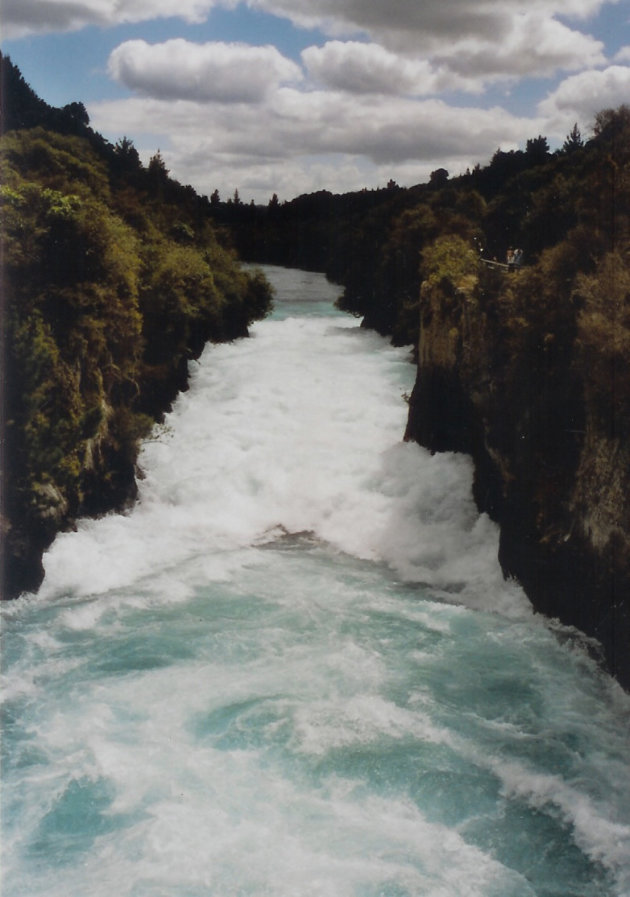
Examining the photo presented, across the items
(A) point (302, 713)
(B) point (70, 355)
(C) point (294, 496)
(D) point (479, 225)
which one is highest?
(D) point (479, 225)

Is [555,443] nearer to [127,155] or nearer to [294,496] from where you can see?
[294,496]

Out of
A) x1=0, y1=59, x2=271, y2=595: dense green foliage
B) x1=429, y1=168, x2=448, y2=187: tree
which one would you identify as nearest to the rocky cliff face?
x1=0, y1=59, x2=271, y2=595: dense green foliage

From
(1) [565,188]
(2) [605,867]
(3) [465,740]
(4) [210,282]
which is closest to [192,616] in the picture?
(3) [465,740]

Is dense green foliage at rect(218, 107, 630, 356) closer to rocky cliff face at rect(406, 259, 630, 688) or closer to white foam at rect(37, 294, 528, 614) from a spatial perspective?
rocky cliff face at rect(406, 259, 630, 688)

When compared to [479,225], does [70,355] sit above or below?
below

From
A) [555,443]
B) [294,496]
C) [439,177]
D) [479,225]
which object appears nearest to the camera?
[555,443]

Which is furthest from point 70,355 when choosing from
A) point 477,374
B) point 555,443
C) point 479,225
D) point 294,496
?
point 479,225
